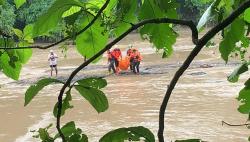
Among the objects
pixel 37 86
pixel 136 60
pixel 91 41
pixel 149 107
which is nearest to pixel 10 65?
pixel 91 41

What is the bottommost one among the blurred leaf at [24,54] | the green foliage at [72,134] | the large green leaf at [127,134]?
the green foliage at [72,134]

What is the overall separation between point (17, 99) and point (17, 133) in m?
3.80

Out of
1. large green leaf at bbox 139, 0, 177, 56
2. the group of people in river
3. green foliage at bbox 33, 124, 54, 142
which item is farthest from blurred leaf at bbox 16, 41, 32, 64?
the group of people in river

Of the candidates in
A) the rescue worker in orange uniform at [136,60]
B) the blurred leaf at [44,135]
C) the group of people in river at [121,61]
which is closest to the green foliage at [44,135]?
the blurred leaf at [44,135]

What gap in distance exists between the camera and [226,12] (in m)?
1.21

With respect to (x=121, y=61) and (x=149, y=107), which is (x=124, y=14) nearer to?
(x=149, y=107)

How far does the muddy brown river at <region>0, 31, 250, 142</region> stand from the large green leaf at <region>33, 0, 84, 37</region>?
622cm

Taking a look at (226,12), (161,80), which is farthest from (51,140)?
(161,80)

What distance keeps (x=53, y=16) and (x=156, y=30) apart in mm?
269

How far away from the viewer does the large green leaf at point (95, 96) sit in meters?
0.83

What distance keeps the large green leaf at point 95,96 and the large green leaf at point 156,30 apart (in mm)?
203

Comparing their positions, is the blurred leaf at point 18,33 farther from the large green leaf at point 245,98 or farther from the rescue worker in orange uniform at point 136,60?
the rescue worker in orange uniform at point 136,60

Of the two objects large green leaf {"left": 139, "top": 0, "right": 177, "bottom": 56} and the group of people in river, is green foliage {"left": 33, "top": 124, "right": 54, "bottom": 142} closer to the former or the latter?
large green leaf {"left": 139, "top": 0, "right": 177, "bottom": 56}

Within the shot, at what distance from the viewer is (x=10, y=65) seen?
3.70 feet
